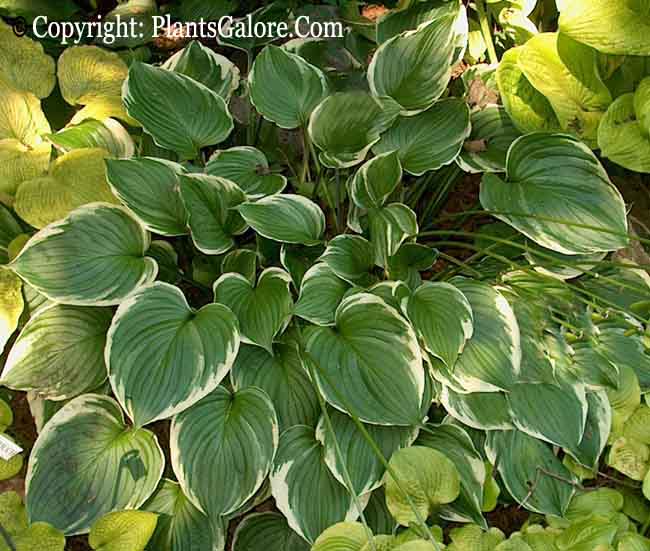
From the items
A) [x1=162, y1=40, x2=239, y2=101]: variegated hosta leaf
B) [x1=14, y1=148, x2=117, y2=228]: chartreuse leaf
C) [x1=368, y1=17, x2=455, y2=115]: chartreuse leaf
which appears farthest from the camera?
[x1=162, y1=40, x2=239, y2=101]: variegated hosta leaf

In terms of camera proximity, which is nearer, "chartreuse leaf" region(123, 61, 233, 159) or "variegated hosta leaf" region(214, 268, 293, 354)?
"variegated hosta leaf" region(214, 268, 293, 354)

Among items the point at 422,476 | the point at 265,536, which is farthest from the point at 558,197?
the point at 265,536

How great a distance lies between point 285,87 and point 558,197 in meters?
0.62

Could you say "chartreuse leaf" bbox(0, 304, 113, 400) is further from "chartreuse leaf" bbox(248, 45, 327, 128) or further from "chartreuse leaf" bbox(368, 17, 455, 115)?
"chartreuse leaf" bbox(368, 17, 455, 115)

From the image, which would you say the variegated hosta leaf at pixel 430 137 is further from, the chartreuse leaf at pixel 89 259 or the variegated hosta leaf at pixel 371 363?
the chartreuse leaf at pixel 89 259

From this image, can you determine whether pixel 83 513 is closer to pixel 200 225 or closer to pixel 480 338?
pixel 200 225

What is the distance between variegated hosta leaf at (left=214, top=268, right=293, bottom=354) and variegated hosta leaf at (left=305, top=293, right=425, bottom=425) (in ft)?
0.24

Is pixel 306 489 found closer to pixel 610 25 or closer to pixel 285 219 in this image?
pixel 285 219

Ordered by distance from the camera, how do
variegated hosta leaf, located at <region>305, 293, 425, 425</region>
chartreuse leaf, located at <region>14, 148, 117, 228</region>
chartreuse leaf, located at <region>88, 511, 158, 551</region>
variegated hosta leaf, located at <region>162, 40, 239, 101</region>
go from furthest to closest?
variegated hosta leaf, located at <region>162, 40, 239, 101</region>, chartreuse leaf, located at <region>14, 148, 117, 228</region>, variegated hosta leaf, located at <region>305, 293, 425, 425</region>, chartreuse leaf, located at <region>88, 511, 158, 551</region>

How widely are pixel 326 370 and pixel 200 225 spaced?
1.22ft

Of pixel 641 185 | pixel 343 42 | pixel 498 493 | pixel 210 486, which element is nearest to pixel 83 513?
pixel 210 486

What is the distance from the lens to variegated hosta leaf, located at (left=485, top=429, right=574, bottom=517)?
4.49 feet

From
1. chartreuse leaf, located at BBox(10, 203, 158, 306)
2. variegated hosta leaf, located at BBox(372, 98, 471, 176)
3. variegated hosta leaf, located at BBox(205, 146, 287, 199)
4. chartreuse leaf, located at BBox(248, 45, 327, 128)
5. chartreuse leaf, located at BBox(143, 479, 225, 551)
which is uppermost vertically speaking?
chartreuse leaf, located at BBox(248, 45, 327, 128)

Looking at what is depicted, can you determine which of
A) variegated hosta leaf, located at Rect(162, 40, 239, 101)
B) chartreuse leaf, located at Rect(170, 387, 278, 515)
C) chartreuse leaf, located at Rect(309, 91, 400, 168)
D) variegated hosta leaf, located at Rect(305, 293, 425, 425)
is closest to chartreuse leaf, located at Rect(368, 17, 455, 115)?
chartreuse leaf, located at Rect(309, 91, 400, 168)
